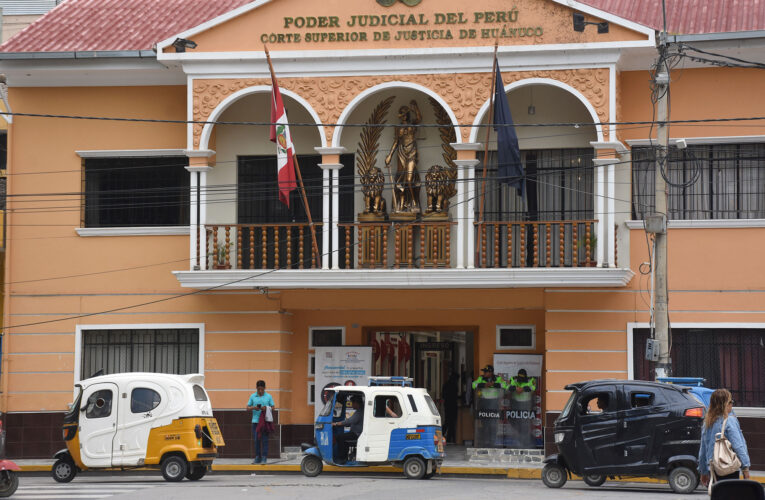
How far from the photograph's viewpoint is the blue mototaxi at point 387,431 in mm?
19578

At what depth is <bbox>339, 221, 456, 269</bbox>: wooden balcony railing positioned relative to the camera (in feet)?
76.7

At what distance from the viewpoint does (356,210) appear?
24.9m

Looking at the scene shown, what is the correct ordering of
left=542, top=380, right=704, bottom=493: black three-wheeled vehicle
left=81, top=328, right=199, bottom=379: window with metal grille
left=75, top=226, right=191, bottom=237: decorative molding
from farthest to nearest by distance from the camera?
1. left=81, top=328, right=199, bottom=379: window with metal grille
2. left=75, top=226, right=191, bottom=237: decorative molding
3. left=542, top=380, right=704, bottom=493: black three-wheeled vehicle

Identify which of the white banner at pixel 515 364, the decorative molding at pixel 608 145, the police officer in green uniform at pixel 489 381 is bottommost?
the police officer in green uniform at pixel 489 381

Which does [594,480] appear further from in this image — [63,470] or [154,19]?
[154,19]

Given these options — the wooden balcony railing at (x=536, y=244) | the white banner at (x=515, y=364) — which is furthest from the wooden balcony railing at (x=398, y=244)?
the white banner at (x=515, y=364)

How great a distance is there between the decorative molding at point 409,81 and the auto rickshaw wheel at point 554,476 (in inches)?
271

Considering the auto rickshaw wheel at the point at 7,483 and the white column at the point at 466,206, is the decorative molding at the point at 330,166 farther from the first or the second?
the auto rickshaw wheel at the point at 7,483

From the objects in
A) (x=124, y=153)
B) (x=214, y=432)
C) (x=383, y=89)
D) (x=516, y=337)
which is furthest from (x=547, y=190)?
(x=124, y=153)

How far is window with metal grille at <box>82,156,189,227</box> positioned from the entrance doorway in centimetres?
490

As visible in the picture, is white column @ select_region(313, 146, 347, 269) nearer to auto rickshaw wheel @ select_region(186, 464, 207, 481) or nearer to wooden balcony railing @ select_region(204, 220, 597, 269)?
wooden balcony railing @ select_region(204, 220, 597, 269)

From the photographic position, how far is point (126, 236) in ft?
81.6

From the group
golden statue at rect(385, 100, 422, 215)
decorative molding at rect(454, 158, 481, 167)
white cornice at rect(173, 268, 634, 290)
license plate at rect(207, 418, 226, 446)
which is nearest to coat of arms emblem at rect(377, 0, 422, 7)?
golden statue at rect(385, 100, 422, 215)

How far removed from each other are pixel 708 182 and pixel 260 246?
900cm
